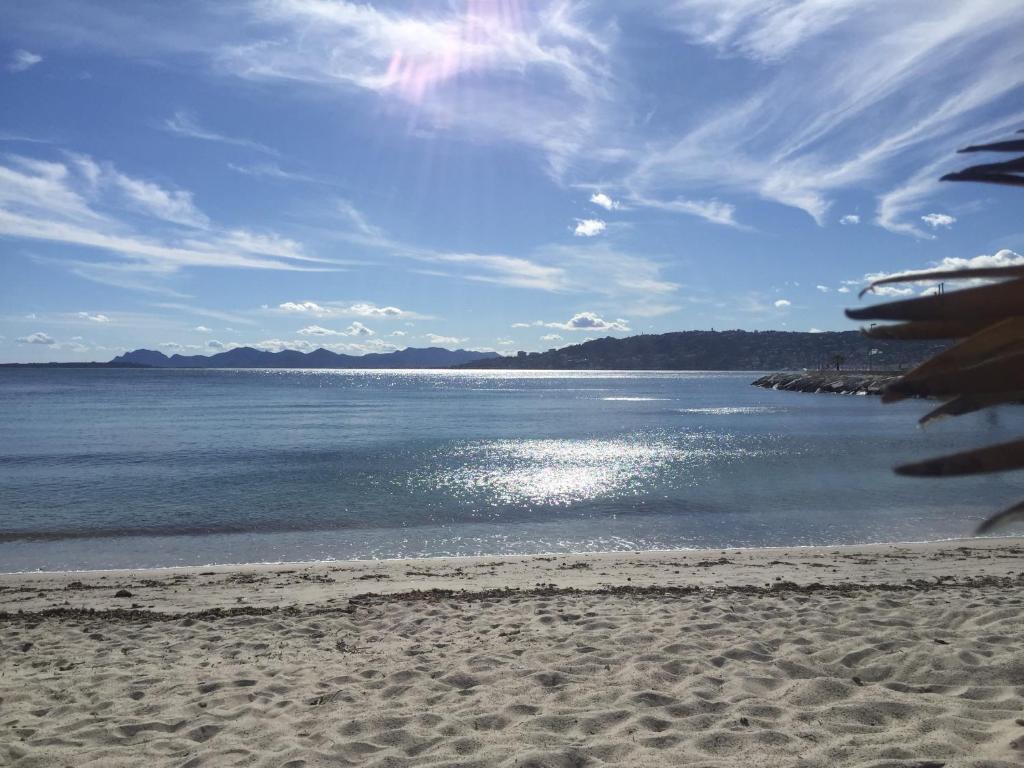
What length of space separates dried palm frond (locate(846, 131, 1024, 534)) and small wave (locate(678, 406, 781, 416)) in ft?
202

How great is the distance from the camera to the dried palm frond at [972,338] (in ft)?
3.26

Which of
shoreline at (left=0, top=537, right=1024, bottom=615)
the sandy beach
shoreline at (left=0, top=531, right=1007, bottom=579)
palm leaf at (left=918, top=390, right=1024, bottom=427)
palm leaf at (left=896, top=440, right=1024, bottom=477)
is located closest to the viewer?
palm leaf at (left=896, top=440, right=1024, bottom=477)

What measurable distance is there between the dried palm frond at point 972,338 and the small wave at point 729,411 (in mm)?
61591

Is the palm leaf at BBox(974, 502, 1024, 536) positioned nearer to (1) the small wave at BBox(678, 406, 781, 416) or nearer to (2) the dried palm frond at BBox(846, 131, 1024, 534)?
(2) the dried palm frond at BBox(846, 131, 1024, 534)

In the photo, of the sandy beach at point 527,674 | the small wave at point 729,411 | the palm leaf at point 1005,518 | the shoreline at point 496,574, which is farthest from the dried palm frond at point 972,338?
the small wave at point 729,411

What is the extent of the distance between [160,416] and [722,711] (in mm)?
59724

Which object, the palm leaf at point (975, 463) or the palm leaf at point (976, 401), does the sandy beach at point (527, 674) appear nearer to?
the palm leaf at point (976, 401)

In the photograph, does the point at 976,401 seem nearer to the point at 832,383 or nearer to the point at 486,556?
the point at 486,556

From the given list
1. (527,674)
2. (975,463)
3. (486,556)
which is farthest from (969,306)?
(486,556)

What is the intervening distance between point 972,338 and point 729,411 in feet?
216

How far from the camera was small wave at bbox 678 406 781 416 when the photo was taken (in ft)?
202

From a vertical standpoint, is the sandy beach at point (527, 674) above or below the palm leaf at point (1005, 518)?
below

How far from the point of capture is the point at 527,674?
20.1 feet


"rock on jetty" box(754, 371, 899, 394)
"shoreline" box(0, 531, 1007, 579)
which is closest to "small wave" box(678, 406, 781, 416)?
"rock on jetty" box(754, 371, 899, 394)
